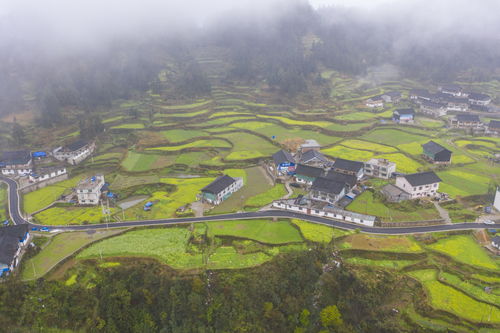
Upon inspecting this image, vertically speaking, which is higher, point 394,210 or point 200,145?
point 200,145

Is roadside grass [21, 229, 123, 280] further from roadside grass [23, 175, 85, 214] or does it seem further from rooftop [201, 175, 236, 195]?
rooftop [201, 175, 236, 195]

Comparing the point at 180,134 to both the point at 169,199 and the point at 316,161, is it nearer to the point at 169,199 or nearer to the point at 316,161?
the point at 169,199

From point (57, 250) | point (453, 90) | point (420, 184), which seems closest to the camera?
point (57, 250)

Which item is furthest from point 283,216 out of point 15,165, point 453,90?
point 453,90

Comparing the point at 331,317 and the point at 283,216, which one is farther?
the point at 283,216

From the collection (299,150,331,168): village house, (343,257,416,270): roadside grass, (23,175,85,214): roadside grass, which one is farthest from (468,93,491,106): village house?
(23,175,85,214): roadside grass

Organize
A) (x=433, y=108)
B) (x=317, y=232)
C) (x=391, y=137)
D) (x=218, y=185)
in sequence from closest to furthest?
(x=317, y=232)
(x=218, y=185)
(x=391, y=137)
(x=433, y=108)

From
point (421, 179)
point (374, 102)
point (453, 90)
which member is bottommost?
point (421, 179)
